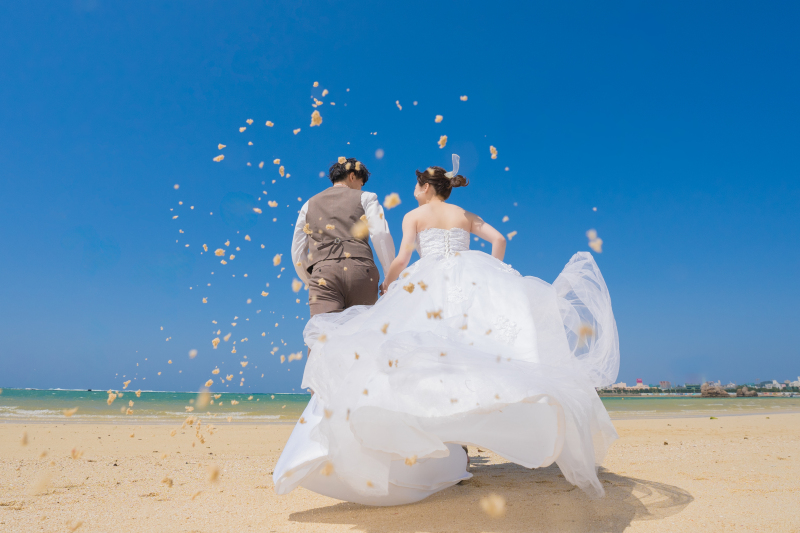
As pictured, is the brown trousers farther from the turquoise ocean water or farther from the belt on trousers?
the turquoise ocean water

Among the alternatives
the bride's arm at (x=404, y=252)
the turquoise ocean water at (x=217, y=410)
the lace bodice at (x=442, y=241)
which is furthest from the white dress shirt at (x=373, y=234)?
the turquoise ocean water at (x=217, y=410)

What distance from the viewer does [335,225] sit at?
3.68 meters

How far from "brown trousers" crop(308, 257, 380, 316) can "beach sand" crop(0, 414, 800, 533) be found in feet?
4.43

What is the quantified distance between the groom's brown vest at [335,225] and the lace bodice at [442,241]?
0.44 m

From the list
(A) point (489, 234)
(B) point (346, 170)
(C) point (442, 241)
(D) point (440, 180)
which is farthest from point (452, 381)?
(B) point (346, 170)

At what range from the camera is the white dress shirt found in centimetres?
374

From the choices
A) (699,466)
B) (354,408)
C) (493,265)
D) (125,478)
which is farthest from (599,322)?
(125,478)

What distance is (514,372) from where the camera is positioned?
2.13m

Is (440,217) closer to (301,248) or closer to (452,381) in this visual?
(301,248)

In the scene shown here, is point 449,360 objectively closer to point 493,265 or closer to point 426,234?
point 493,265

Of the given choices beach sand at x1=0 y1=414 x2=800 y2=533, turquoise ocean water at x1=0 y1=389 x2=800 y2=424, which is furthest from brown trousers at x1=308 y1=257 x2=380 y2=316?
turquoise ocean water at x1=0 y1=389 x2=800 y2=424

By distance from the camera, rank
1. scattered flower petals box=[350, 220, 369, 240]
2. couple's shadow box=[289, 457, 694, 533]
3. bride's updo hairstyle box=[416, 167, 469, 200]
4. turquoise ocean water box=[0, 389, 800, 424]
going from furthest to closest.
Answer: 1. turquoise ocean water box=[0, 389, 800, 424]
2. bride's updo hairstyle box=[416, 167, 469, 200]
3. scattered flower petals box=[350, 220, 369, 240]
4. couple's shadow box=[289, 457, 694, 533]

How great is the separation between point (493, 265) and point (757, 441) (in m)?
5.05

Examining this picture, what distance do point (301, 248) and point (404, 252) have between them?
953 mm
